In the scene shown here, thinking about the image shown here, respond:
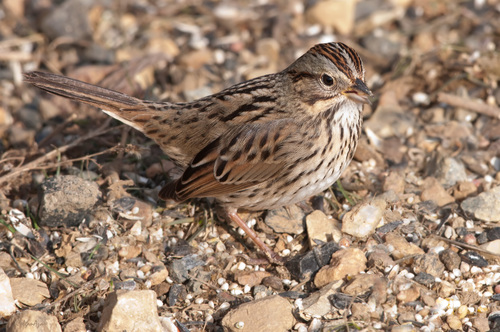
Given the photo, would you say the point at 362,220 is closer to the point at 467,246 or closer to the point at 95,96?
the point at 467,246

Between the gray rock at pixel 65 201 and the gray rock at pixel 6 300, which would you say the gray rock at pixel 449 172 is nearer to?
the gray rock at pixel 65 201

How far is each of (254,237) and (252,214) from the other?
37cm

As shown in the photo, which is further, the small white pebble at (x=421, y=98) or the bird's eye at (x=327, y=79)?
the small white pebble at (x=421, y=98)

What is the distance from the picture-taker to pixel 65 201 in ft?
16.5

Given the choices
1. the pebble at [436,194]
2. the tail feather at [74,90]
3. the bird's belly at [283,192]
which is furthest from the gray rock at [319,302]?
the tail feather at [74,90]

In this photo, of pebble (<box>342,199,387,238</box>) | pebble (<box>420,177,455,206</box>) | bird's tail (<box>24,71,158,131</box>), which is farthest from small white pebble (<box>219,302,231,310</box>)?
pebble (<box>420,177,455,206</box>)

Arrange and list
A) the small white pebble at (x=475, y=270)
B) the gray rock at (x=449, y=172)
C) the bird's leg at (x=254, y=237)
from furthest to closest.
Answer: the gray rock at (x=449, y=172), the bird's leg at (x=254, y=237), the small white pebble at (x=475, y=270)

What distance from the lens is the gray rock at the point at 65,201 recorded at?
5.02 m

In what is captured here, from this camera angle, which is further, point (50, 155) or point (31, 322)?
point (50, 155)

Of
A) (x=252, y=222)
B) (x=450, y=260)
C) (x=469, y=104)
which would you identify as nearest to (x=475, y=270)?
(x=450, y=260)

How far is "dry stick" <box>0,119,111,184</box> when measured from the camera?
5.36 m

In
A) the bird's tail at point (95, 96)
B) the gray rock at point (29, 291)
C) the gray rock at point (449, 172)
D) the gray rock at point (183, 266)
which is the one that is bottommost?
the gray rock at point (183, 266)

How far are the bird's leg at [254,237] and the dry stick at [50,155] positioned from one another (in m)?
1.46

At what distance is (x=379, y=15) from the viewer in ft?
25.1
